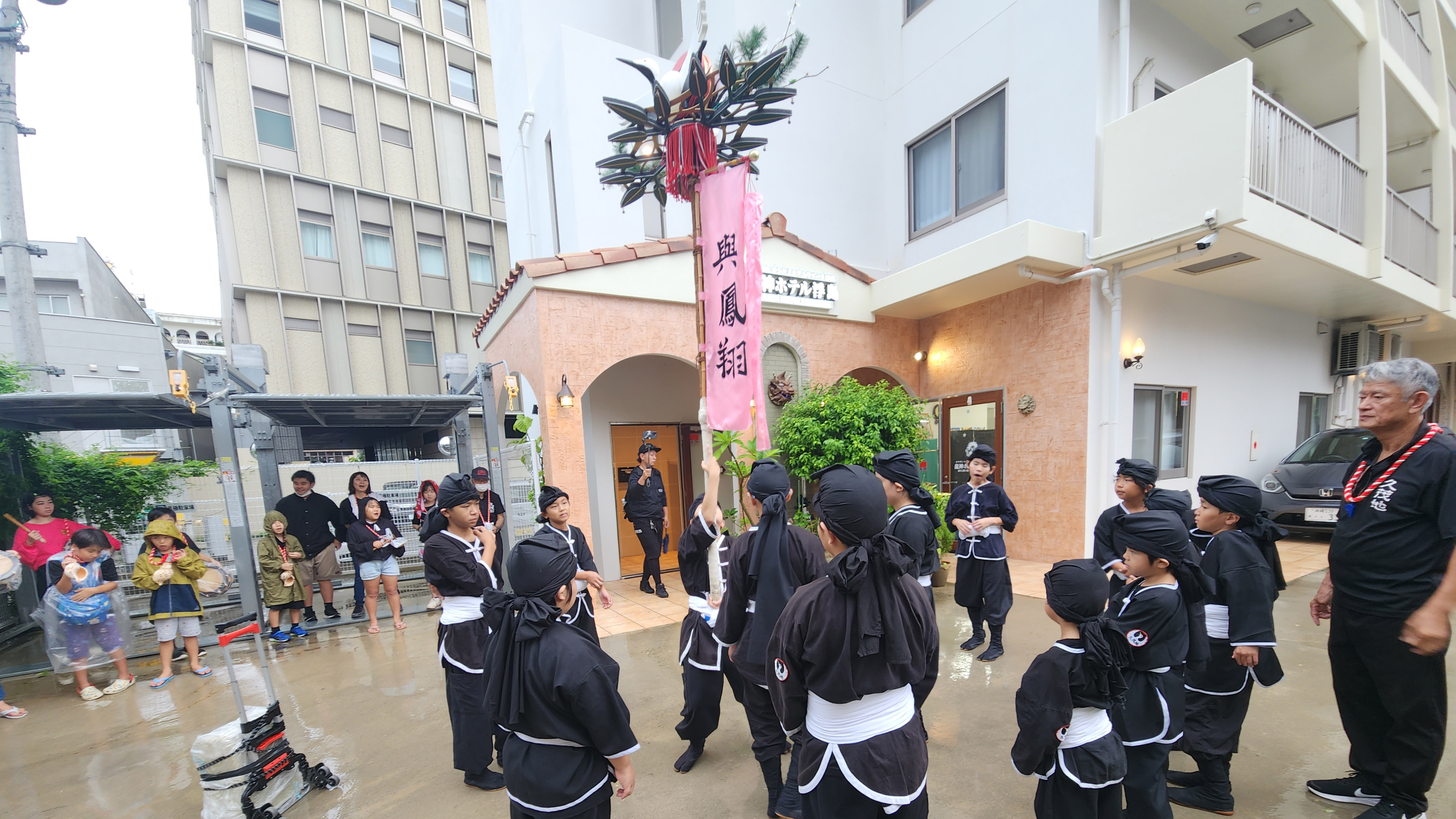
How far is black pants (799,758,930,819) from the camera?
1.69 m

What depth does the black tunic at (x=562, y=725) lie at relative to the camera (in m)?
1.71

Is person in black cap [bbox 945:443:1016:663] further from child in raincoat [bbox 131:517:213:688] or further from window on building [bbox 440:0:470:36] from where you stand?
window on building [bbox 440:0:470:36]

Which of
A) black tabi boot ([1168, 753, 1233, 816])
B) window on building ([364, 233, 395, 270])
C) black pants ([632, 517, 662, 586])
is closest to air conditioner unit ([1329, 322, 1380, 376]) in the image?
black tabi boot ([1168, 753, 1233, 816])

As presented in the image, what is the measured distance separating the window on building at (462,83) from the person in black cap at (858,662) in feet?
66.2

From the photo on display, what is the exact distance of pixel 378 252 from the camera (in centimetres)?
1516

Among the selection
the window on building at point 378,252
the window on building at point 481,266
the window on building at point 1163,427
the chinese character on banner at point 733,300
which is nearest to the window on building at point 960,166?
the window on building at point 1163,427

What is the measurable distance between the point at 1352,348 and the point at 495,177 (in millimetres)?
21597

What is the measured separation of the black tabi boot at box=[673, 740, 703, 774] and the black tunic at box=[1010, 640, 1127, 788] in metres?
1.73

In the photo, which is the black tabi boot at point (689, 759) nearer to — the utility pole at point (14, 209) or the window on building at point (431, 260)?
the utility pole at point (14, 209)

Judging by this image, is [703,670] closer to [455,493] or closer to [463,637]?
[463,637]

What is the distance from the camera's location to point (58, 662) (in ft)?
14.3

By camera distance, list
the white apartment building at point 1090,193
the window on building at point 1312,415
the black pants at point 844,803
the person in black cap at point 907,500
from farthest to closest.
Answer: the window on building at point 1312,415
the white apartment building at point 1090,193
the person in black cap at point 907,500
the black pants at point 844,803

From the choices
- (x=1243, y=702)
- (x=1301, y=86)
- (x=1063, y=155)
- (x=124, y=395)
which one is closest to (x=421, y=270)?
(x=124, y=395)

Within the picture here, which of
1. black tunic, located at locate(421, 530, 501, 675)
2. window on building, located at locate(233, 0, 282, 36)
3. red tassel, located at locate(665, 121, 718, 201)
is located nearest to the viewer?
black tunic, located at locate(421, 530, 501, 675)
